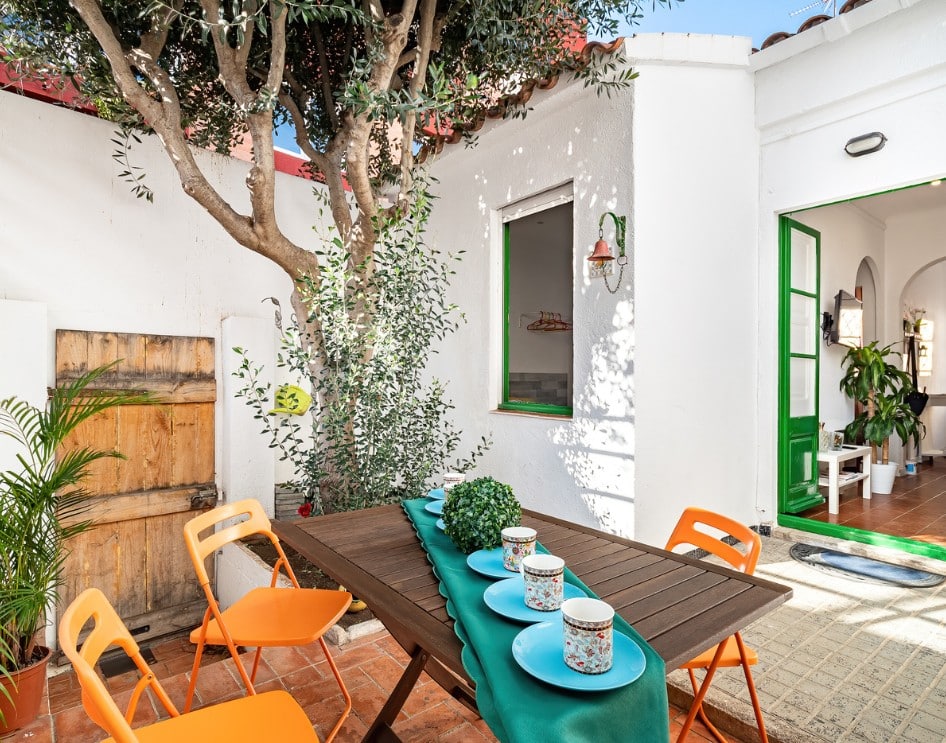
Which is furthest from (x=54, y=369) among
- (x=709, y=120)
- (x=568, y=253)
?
(x=709, y=120)

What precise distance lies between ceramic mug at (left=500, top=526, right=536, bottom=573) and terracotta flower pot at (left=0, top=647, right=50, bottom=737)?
222 cm

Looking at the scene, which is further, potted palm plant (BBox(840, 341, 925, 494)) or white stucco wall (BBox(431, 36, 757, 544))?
potted palm plant (BBox(840, 341, 925, 494))

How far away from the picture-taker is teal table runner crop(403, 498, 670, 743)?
99 cm

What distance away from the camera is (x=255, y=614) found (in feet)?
7.04

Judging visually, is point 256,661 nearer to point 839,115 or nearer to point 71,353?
point 71,353

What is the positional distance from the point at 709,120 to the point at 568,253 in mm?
1466

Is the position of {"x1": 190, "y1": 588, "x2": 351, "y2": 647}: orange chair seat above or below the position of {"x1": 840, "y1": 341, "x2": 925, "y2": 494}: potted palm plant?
below

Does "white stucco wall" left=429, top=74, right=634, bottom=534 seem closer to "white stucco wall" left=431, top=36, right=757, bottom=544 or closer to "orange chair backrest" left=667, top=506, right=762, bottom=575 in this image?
"white stucco wall" left=431, top=36, right=757, bottom=544

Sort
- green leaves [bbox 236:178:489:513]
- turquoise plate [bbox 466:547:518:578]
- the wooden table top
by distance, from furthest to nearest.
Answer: green leaves [bbox 236:178:489:513], turquoise plate [bbox 466:547:518:578], the wooden table top

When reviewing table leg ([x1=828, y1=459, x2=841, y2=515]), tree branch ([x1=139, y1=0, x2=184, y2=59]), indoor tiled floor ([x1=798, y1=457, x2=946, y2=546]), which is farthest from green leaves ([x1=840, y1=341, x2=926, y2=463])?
tree branch ([x1=139, y1=0, x2=184, y2=59])

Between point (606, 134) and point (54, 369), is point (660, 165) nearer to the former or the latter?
point (606, 134)

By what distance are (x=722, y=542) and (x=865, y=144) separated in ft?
10.1

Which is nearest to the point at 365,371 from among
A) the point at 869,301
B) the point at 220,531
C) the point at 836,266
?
the point at 220,531

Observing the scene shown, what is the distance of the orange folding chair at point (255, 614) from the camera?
1.93 meters
